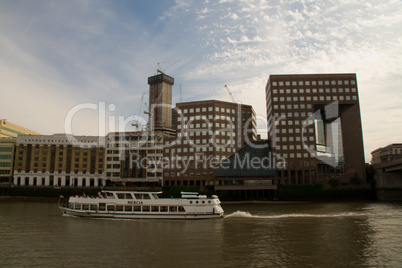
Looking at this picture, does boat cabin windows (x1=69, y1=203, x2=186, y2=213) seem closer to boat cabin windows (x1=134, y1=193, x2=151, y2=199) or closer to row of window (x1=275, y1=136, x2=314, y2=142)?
boat cabin windows (x1=134, y1=193, x2=151, y2=199)

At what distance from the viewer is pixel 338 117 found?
136625 mm

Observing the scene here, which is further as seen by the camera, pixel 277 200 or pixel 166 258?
pixel 277 200

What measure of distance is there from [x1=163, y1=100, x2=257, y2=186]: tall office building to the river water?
77.3m

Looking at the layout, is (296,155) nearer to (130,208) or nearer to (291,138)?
(291,138)

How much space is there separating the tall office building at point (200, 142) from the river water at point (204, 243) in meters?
77.3

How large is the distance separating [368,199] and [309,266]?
331ft

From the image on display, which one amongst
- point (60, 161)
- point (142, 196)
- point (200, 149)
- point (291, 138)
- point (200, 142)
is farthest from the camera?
point (60, 161)

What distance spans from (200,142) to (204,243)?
97124mm

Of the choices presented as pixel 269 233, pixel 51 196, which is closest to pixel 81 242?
pixel 269 233

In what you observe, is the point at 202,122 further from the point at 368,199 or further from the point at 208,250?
the point at 208,250

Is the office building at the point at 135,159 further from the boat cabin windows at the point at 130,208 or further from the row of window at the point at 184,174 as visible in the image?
the boat cabin windows at the point at 130,208

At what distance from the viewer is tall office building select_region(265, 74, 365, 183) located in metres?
122

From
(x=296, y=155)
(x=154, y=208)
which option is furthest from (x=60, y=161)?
(x=296, y=155)

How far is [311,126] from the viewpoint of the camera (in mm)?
124500
